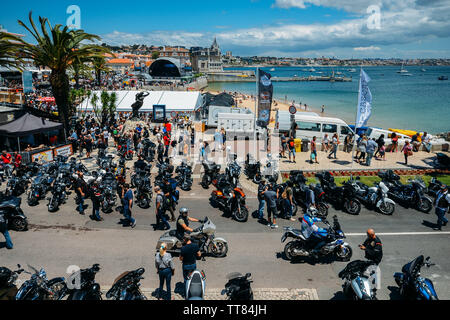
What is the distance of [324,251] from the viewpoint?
786cm

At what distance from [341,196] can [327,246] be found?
442 centimetres

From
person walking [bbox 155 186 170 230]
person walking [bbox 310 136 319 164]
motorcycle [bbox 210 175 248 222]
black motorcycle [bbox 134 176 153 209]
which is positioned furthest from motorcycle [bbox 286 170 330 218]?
black motorcycle [bbox 134 176 153 209]

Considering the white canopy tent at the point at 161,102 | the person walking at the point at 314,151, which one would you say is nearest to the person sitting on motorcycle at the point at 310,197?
the person walking at the point at 314,151

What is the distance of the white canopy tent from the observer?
3006 centimetres

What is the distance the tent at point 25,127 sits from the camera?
16.4 m

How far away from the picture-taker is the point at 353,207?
1146 centimetres

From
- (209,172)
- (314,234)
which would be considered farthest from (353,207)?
(209,172)

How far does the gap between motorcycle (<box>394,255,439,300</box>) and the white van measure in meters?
15.1

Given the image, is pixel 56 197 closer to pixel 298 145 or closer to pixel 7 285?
pixel 7 285

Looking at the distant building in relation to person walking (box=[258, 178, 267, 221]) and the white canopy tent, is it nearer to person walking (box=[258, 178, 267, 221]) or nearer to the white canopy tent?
the white canopy tent

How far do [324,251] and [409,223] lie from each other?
4793mm

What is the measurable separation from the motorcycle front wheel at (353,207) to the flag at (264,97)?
9131 mm

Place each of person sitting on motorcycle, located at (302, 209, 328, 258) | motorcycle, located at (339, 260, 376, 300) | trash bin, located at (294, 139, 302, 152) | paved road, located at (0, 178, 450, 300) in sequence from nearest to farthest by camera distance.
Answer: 1. motorcycle, located at (339, 260, 376, 300)
2. paved road, located at (0, 178, 450, 300)
3. person sitting on motorcycle, located at (302, 209, 328, 258)
4. trash bin, located at (294, 139, 302, 152)
